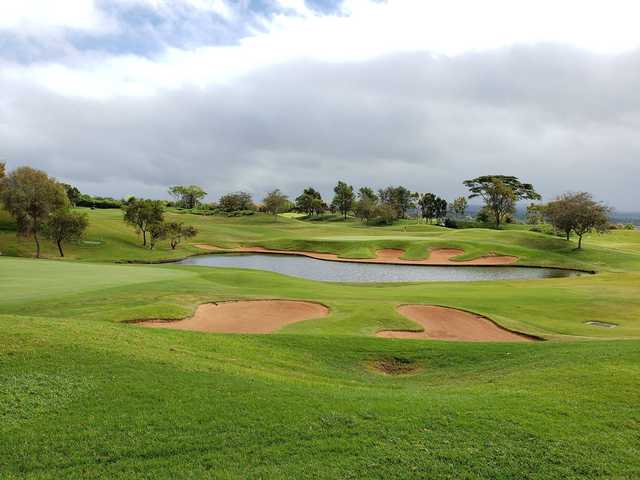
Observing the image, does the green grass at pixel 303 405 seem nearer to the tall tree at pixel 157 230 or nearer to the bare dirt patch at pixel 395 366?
the bare dirt patch at pixel 395 366

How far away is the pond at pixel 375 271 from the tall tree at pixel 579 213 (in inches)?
457

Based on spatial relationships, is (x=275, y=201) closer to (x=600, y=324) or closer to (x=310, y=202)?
(x=310, y=202)

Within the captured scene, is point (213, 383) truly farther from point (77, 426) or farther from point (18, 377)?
point (18, 377)

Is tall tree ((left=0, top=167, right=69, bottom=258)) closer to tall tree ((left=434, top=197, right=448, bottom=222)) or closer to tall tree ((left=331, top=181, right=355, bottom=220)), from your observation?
tall tree ((left=331, top=181, right=355, bottom=220))

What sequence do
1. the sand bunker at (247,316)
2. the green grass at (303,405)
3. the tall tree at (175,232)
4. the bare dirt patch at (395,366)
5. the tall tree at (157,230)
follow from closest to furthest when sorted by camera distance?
the green grass at (303,405), the bare dirt patch at (395,366), the sand bunker at (247,316), the tall tree at (157,230), the tall tree at (175,232)

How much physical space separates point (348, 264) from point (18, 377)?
46989 millimetres

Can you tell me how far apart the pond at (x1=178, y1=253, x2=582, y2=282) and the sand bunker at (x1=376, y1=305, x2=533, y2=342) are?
20.5m

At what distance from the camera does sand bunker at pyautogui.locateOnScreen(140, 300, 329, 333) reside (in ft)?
63.7

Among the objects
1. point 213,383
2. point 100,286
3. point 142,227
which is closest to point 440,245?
point 142,227

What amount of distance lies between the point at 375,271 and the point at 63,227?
37.5m

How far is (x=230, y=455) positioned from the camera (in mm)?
7531

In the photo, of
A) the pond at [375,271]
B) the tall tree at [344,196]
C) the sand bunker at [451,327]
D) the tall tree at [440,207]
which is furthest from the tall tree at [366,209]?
the sand bunker at [451,327]

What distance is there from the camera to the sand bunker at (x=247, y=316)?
19.4 meters

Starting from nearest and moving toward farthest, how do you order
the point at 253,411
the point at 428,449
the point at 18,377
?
the point at 428,449 → the point at 253,411 → the point at 18,377
